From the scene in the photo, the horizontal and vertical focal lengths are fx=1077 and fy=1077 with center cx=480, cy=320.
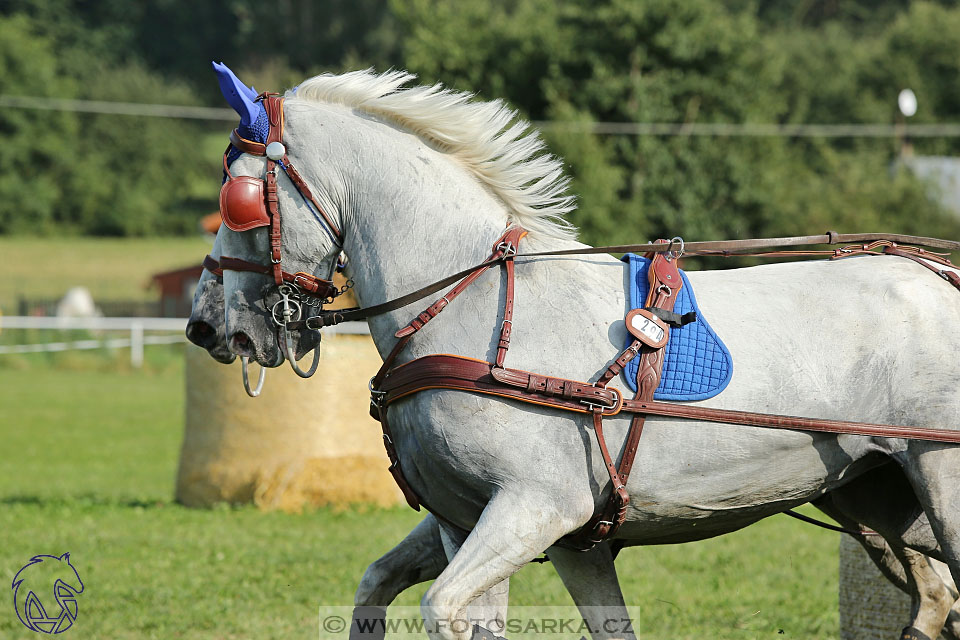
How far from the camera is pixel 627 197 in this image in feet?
118

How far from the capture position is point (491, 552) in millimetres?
3465

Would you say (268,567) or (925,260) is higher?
(925,260)

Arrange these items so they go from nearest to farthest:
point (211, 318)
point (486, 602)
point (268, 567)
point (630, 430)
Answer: point (630, 430) < point (211, 318) < point (486, 602) < point (268, 567)

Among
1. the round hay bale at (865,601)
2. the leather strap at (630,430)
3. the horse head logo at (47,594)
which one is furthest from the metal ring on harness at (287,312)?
the round hay bale at (865,601)

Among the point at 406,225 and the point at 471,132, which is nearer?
the point at 406,225

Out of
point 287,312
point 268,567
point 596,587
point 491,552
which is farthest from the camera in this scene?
point 268,567

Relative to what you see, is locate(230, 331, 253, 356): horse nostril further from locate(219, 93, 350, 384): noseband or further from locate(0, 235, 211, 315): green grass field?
locate(0, 235, 211, 315): green grass field

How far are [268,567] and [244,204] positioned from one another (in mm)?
4377

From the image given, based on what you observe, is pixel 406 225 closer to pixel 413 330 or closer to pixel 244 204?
pixel 413 330

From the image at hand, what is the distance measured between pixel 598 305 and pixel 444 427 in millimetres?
A: 675

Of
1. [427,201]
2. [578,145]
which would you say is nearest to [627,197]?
[578,145]

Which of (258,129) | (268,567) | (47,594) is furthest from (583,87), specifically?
(258,129)

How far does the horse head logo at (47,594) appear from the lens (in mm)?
6039

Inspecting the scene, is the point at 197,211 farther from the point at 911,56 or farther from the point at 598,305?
the point at 598,305
